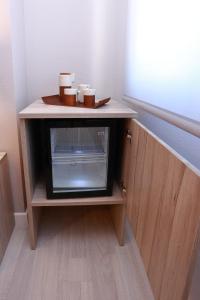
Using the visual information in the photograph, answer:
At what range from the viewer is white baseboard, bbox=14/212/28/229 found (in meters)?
1.45

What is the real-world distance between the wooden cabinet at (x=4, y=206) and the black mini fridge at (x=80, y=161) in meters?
0.25

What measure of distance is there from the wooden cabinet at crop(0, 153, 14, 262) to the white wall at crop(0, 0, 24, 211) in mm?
51

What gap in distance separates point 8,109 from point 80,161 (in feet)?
1.63

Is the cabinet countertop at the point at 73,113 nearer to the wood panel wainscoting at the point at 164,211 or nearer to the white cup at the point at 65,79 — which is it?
the wood panel wainscoting at the point at 164,211

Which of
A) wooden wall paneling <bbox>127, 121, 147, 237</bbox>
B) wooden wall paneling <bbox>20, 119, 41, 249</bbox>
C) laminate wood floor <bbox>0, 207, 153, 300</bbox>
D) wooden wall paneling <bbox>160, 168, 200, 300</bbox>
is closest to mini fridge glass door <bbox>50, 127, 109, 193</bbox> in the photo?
wooden wall paneling <bbox>20, 119, 41, 249</bbox>

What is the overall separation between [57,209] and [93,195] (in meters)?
0.53

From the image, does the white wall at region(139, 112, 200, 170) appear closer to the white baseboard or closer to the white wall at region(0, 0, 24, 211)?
the white wall at region(0, 0, 24, 211)

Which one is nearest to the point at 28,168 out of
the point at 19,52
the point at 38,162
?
the point at 38,162

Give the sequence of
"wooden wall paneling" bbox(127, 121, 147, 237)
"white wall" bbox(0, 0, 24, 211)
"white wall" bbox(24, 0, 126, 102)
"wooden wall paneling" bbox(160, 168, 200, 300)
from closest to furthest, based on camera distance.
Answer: "wooden wall paneling" bbox(160, 168, 200, 300) < "wooden wall paneling" bbox(127, 121, 147, 237) < "white wall" bbox(0, 0, 24, 211) < "white wall" bbox(24, 0, 126, 102)

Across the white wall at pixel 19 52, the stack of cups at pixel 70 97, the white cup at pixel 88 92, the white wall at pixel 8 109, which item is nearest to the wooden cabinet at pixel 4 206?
the white wall at pixel 8 109

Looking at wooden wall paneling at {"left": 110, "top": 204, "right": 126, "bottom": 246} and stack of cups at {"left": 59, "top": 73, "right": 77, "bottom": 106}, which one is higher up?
stack of cups at {"left": 59, "top": 73, "right": 77, "bottom": 106}

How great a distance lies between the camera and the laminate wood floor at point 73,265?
1059mm

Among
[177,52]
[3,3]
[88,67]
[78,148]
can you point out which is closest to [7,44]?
[3,3]

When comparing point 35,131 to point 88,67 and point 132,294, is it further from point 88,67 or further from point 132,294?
point 132,294
